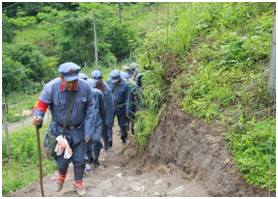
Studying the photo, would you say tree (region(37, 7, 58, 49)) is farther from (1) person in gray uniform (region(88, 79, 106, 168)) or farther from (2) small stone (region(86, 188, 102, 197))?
(2) small stone (region(86, 188, 102, 197))

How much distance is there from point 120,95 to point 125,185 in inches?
121

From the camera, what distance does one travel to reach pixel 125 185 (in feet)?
14.6

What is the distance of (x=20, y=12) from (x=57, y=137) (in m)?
38.1

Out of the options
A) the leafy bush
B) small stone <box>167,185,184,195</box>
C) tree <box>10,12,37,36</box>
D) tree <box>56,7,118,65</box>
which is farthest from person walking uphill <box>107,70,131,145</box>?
tree <box>10,12,37,36</box>

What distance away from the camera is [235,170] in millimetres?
3539

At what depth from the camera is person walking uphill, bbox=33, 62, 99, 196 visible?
407 cm

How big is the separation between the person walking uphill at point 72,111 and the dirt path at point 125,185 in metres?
0.34

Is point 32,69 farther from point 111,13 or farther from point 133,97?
point 133,97

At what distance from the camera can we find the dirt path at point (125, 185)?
3930 mm

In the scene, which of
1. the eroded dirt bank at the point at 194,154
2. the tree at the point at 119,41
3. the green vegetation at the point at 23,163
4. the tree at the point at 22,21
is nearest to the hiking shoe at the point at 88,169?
the green vegetation at the point at 23,163

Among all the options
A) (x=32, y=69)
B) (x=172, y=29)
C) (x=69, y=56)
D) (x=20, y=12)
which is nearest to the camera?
(x=172, y=29)

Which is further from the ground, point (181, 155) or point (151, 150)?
point (181, 155)

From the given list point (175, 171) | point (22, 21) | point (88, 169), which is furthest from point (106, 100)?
point (22, 21)

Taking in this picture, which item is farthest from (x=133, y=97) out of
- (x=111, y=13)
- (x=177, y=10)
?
(x=111, y=13)
